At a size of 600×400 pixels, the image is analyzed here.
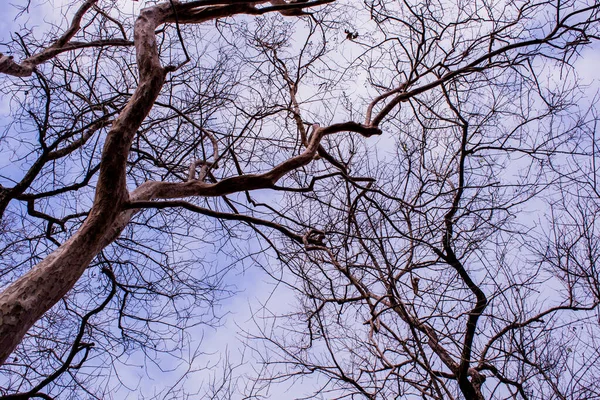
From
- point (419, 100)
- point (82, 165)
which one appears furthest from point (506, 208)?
point (82, 165)

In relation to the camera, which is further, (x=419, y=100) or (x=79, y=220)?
(x=419, y=100)

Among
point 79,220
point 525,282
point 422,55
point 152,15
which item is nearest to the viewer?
point 525,282

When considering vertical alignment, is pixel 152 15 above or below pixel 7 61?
above

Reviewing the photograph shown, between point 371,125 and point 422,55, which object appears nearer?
point 371,125

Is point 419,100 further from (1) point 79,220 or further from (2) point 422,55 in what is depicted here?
(1) point 79,220

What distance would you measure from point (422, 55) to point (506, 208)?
1979 millimetres

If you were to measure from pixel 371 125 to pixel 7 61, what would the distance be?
3.29 m

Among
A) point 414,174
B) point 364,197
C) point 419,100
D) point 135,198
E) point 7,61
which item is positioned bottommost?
point 135,198

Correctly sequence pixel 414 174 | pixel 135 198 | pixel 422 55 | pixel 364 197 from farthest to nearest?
pixel 414 174 → pixel 422 55 → pixel 364 197 → pixel 135 198

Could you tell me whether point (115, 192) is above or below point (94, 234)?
above

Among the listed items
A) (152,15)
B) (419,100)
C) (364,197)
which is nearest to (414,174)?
(419,100)

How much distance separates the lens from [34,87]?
4.58 meters

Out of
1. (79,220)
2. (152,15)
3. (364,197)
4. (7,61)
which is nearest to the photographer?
(152,15)

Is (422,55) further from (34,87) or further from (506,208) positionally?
(34,87)
